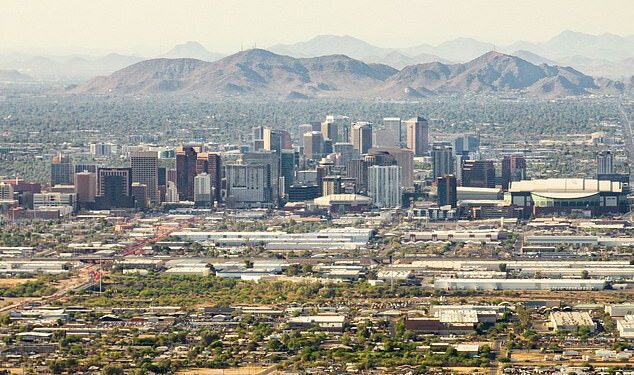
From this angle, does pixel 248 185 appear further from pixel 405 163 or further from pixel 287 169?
pixel 405 163

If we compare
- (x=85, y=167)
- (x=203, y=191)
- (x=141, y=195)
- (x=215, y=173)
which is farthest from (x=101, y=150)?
(x=141, y=195)

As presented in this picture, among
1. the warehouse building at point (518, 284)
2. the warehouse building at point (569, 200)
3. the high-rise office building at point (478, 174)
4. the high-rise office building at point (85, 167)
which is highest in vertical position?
the high-rise office building at point (85, 167)

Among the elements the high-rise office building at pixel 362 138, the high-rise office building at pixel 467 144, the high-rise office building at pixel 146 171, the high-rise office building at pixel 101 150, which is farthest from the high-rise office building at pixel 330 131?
the high-rise office building at pixel 146 171

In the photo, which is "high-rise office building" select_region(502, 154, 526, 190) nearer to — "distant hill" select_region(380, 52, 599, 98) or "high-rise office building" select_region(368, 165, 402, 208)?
"high-rise office building" select_region(368, 165, 402, 208)

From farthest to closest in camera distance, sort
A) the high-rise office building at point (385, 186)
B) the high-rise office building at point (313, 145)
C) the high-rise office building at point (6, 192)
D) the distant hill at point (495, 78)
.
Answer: the distant hill at point (495, 78)
the high-rise office building at point (313, 145)
the high-rise office building at point (385, 186)
the high-rise office building at point (6, 192)

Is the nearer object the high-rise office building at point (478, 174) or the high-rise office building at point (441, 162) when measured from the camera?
the high-rise office building at point (478, 174)

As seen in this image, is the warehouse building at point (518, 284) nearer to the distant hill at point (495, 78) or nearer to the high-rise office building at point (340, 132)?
the high-rise office building at point (340, 132)
